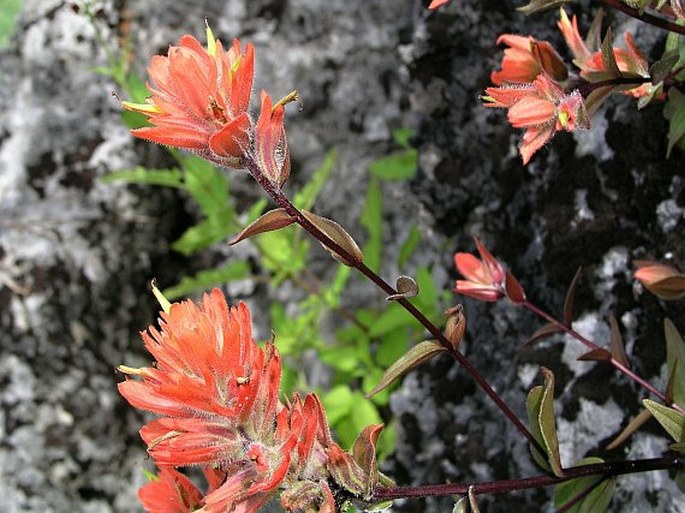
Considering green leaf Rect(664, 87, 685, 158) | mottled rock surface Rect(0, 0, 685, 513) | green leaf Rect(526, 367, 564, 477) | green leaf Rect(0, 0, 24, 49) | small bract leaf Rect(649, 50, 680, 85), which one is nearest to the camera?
green leaf Rect(526, 367, 564, 477)

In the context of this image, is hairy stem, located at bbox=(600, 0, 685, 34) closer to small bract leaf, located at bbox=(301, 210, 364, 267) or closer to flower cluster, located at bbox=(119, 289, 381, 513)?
small bract leaf, located at bbox=(301, 210, 364, 267)

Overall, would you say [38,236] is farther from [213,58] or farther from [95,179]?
[213,58]

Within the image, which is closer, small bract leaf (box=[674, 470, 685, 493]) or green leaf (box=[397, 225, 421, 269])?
small bract leaf (box=[674, 470, 685, 493])

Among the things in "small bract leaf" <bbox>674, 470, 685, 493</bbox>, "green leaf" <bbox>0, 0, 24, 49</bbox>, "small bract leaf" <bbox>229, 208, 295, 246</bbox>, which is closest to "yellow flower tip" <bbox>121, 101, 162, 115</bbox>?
"small bract leaf" <bbox>229, 208, 295, 246</bbox>

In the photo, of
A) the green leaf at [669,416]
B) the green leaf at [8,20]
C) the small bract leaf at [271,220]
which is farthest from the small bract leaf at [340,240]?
the green leaf at [8,20]

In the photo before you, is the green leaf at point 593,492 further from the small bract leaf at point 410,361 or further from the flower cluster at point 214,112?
the flower cluster at point 214,112

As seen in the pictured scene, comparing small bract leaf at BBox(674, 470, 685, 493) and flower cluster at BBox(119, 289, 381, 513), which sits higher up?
flower cluster at BBox(119, 289, 381, 513)
